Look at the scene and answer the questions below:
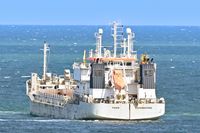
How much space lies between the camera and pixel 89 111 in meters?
86.8

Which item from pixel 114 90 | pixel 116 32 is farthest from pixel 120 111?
pixel 116 32

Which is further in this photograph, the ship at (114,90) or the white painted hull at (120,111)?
the ship at (114,90)

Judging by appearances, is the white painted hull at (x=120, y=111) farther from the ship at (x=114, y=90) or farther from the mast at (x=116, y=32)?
the mast at (x=116, y=32)

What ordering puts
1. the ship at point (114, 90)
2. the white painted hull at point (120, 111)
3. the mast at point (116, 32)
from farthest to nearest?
the mast at point (116, 32) < the ship at point (114, 90) < the white painted hull at point (120, 111)

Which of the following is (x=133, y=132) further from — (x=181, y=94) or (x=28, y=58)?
(x=28, y=58)

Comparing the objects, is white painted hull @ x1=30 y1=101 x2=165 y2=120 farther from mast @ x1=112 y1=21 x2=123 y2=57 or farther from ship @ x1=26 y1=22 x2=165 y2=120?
mast @ x1=112 y1=21 x2=123 y2=57

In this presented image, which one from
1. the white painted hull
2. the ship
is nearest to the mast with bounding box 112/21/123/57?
the ship

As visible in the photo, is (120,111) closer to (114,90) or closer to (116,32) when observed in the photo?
(114,90)

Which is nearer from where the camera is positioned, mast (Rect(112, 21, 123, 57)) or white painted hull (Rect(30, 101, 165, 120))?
white painted hull (Rect(30, 101, 165, 120))

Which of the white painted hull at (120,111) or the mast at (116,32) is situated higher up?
the mast at (116,32)

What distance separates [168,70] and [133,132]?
76986 mm

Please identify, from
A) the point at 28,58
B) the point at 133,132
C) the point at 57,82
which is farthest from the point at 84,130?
the point at 28,58

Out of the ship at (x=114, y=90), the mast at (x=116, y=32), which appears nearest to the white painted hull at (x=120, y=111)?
the ship at (x=114, y=90)

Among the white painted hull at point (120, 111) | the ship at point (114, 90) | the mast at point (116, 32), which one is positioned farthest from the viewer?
the mast at point (116, 32)
